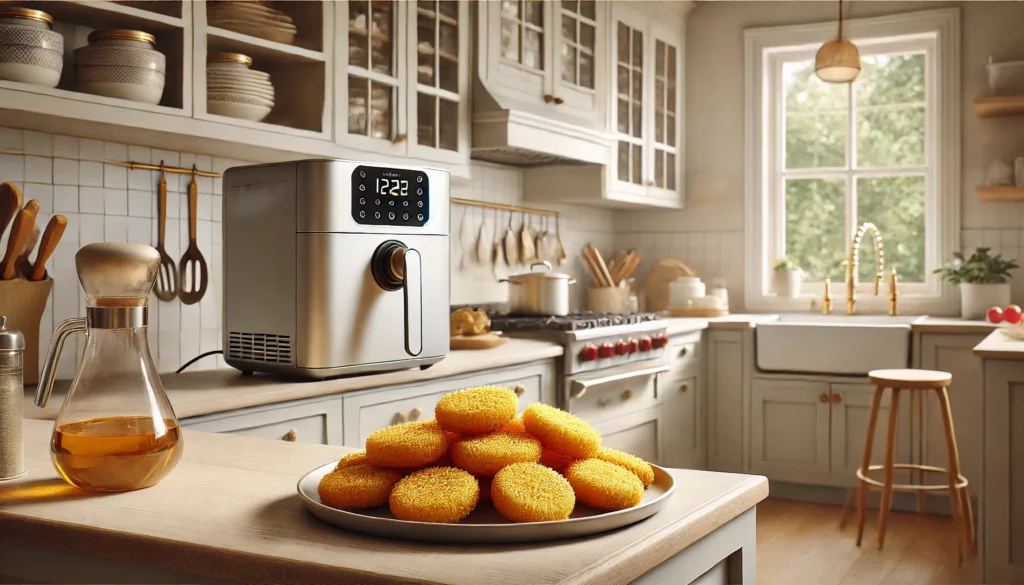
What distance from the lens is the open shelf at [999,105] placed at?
4211 millimetres

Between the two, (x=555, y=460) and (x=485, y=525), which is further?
(x=555, y=460)

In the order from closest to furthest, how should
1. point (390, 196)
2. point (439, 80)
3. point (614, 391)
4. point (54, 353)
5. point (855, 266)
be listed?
1. point (54, 353)
2. point (390, 196)
3. point (439, 80)
4. point (614, 391)
5. point (855, 266)

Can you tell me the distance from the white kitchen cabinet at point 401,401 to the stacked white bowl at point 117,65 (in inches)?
34.0

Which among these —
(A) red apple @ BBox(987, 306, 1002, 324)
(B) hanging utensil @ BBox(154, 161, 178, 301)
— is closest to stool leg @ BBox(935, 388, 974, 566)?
(A) red apple @ BBox(987, 306, 1002, 324)

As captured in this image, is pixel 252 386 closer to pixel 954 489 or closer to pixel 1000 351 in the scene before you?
pixel 1000 351

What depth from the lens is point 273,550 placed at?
0.76 m

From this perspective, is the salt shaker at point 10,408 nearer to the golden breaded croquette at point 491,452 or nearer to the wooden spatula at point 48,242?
the golden breaded croquette at point 491,452

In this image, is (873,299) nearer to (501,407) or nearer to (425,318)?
(425,318)

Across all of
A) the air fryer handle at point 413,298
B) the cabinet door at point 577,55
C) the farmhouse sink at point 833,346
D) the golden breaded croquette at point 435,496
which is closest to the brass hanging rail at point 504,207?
the cabinet door at point 577,55

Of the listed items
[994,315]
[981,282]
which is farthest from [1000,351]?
[981,282]

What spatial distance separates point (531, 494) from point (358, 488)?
0.50 ft

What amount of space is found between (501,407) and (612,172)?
11.2ft

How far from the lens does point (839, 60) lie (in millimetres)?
4020

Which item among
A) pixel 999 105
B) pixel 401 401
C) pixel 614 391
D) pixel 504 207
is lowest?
pixel 614 391
